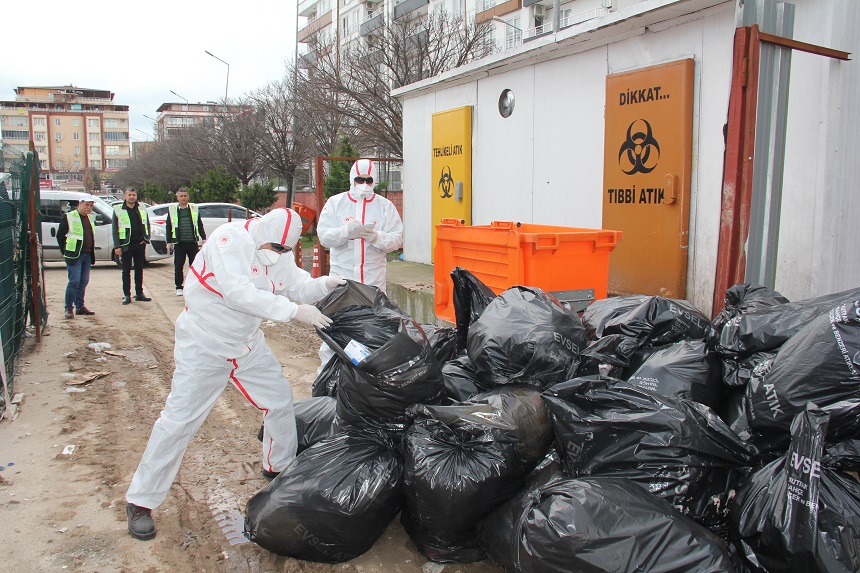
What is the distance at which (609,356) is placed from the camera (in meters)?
3.20

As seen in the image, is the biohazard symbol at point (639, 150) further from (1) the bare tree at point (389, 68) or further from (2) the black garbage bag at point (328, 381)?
(1) the bare tree at point (389, 68)

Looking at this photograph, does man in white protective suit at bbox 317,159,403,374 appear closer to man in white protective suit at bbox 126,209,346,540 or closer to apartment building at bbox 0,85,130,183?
man in white protective suit at bbox 126,209,346,540

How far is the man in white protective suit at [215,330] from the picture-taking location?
3.07m

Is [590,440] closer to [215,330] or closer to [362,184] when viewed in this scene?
[215,330]

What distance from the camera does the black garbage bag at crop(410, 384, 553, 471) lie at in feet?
9.16

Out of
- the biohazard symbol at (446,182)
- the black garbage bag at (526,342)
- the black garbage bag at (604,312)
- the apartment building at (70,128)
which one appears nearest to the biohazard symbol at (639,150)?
the black garbage bag at (604,312)

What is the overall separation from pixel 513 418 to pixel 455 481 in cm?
37

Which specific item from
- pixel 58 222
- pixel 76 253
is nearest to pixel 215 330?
pixel 76 253

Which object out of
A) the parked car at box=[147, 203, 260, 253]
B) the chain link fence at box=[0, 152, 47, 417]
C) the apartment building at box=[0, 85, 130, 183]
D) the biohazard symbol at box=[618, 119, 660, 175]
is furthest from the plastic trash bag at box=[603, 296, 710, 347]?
the apartment building at box=[0, 85, 130, 183]

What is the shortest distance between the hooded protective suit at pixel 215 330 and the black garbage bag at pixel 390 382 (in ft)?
1.27

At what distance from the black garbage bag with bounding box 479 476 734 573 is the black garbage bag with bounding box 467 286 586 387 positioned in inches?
Result: 33.2

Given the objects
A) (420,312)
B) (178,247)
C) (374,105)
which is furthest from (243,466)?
(374,105)

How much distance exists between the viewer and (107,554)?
2.95 metres

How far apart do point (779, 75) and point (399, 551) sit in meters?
3.31
